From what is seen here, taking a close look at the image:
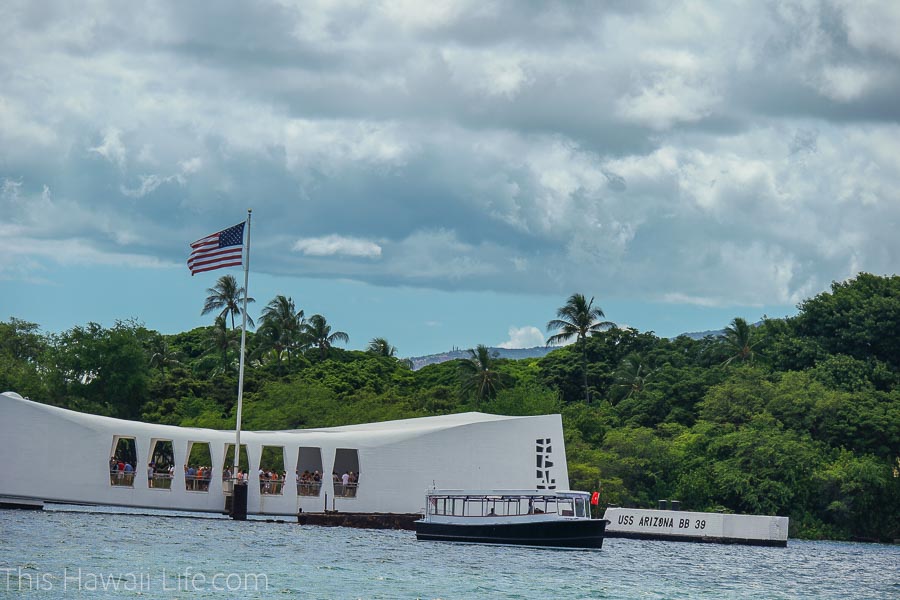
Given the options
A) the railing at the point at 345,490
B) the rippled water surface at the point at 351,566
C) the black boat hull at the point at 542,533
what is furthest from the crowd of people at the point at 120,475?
the black boat hull at the point at 542,533

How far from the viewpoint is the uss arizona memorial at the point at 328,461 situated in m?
50.7

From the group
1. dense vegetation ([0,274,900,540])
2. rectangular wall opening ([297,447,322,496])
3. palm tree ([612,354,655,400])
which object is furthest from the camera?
palm tree ([612,354,655,400])

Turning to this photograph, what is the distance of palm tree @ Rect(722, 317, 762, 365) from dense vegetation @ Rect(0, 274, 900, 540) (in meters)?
0.12

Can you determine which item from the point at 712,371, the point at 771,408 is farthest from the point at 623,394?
the point at 771,408

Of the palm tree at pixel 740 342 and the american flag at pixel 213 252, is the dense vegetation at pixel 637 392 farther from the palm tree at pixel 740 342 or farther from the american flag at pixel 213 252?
the american flag at pixel 213 252

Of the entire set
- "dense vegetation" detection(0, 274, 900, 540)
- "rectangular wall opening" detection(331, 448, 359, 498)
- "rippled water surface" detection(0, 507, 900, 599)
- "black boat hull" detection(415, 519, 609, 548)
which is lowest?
"rippled water surface" detection(0, 507, 900, 599)

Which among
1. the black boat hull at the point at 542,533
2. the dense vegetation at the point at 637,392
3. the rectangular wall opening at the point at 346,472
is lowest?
the black boat hull at the point at 542,533

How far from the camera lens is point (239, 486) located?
5041 cm

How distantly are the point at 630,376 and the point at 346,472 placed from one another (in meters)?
26.4

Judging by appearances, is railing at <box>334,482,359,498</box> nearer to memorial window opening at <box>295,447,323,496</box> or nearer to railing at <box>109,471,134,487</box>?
memorial window opening at <box>295,447,323,496</box>

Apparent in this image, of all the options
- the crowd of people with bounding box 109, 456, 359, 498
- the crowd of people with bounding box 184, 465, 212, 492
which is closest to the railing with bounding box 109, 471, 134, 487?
the crowd of people with bounding box 109, 456, 359, 498

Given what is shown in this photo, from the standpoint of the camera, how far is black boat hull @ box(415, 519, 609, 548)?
44.2 m

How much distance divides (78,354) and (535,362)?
40.6 meters

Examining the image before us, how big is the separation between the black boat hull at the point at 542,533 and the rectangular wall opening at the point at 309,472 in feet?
31.8
